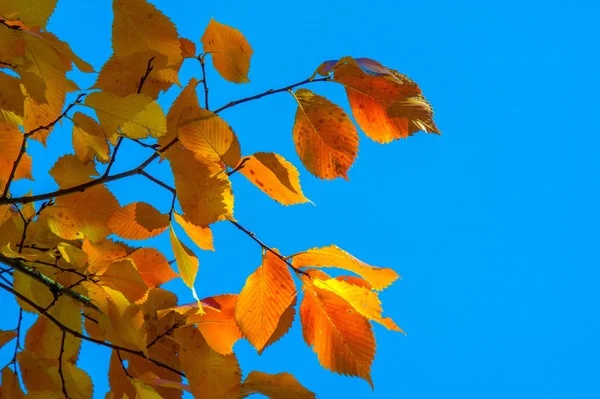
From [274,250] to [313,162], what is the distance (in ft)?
0.18

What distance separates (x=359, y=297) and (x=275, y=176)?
83mm

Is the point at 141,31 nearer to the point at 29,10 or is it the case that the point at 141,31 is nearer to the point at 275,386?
the point at 29,10

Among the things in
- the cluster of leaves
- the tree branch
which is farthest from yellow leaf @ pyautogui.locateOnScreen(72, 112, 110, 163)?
the tree branch

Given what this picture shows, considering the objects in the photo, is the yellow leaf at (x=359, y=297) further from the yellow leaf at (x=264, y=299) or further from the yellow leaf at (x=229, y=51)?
the yellow leaf at (x=229, y=51)

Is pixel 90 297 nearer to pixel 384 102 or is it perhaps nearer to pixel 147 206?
pixel 147 206

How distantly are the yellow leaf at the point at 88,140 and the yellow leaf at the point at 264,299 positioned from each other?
0.49 ft

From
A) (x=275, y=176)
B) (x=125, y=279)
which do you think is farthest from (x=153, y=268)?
(x=275, y=176)

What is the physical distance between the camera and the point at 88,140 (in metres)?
0.42

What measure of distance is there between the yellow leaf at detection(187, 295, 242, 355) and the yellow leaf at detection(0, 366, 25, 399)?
0.15 meters

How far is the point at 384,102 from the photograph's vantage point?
1.07 feet

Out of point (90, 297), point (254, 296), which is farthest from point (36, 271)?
point (254, 296)

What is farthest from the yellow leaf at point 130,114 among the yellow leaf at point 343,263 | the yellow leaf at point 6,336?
the yellow leaf at point 6,336

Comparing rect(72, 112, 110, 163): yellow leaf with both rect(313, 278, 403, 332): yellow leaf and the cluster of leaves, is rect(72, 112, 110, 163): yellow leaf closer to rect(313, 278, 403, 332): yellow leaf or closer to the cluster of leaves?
the cluster of leaves

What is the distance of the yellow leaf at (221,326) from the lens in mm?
380
